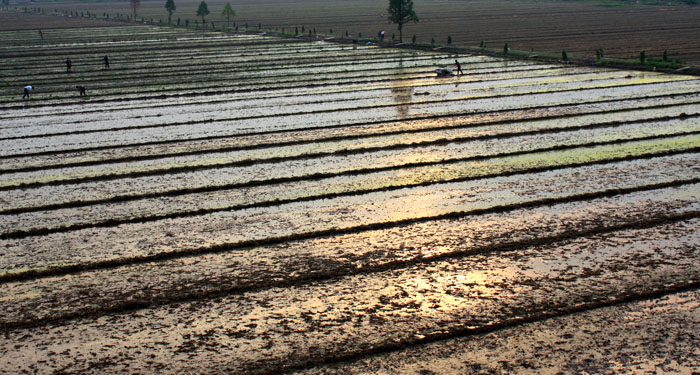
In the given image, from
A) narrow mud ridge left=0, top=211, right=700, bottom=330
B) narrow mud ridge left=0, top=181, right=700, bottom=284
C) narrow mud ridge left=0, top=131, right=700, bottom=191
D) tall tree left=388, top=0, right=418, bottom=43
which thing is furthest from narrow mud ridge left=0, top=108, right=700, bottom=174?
tall tree left=388, top=0, right=418, bottom=43

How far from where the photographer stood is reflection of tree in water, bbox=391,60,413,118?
16.9 meters

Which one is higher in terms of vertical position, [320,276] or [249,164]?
[249,164]

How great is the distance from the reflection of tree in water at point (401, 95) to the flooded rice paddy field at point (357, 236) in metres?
0.15

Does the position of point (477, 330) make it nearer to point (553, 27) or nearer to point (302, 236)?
point (302, 236)

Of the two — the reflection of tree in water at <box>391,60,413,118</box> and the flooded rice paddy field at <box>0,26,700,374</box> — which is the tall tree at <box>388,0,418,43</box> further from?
Result: the flooded rice paddy field at <box>0,26,700,374</box>

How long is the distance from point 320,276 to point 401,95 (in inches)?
478

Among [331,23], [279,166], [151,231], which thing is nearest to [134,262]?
[151,231]

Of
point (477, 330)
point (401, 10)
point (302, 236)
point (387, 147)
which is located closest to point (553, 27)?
point (401, 10)

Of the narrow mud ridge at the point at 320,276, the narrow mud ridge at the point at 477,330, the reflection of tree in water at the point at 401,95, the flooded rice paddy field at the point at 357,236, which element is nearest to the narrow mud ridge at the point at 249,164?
the flooded rice paddy field at the point at 357,236

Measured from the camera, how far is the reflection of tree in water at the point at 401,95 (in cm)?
1692

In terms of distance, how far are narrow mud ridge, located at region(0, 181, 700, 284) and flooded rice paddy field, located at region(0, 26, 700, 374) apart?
0.03m

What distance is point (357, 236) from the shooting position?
8883 millimetres

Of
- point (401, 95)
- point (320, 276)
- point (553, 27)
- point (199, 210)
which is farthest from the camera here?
point (553, 27)

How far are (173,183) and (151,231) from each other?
2198 mm
